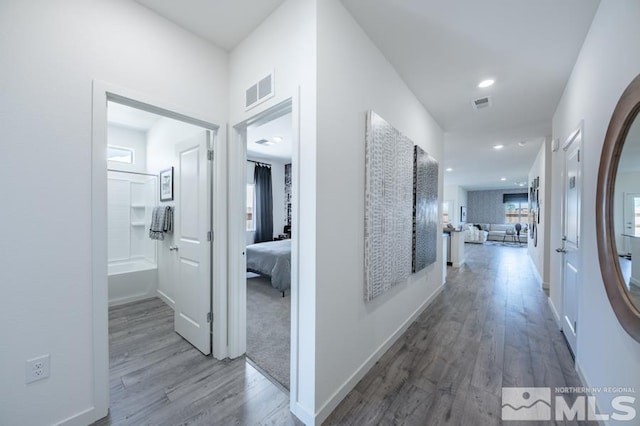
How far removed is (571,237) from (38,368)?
4145 millimetres

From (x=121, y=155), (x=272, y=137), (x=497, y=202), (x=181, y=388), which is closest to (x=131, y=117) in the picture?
(x=121, y=155)

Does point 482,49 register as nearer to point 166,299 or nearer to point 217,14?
point 217,14

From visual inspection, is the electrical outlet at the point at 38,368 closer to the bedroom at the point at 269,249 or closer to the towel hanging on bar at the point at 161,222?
the bedroom at the point at 269,249

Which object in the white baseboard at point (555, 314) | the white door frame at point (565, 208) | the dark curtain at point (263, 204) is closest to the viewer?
the white door frame at point (565, 208)

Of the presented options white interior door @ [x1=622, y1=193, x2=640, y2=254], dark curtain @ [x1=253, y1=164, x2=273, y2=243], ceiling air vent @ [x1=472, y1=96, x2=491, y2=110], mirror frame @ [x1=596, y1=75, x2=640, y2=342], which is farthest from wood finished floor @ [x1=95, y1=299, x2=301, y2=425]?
dark curtain @ [x1=253, y1=164, x2=273, y2=243]

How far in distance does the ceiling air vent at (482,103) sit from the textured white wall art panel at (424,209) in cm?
85

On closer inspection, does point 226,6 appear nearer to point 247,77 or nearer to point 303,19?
point 247,77

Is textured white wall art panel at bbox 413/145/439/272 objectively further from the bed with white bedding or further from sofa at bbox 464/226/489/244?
sofa at bbox 464/226/489/244

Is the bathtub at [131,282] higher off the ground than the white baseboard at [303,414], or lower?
higher

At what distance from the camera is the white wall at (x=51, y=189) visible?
48.8 inches

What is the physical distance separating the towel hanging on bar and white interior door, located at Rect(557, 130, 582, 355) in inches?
171

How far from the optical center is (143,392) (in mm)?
1735

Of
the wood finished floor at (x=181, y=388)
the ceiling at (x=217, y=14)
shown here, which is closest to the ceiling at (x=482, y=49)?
the ceiling at (x=217, y=14)

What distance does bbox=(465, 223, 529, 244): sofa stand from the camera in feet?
35.1
